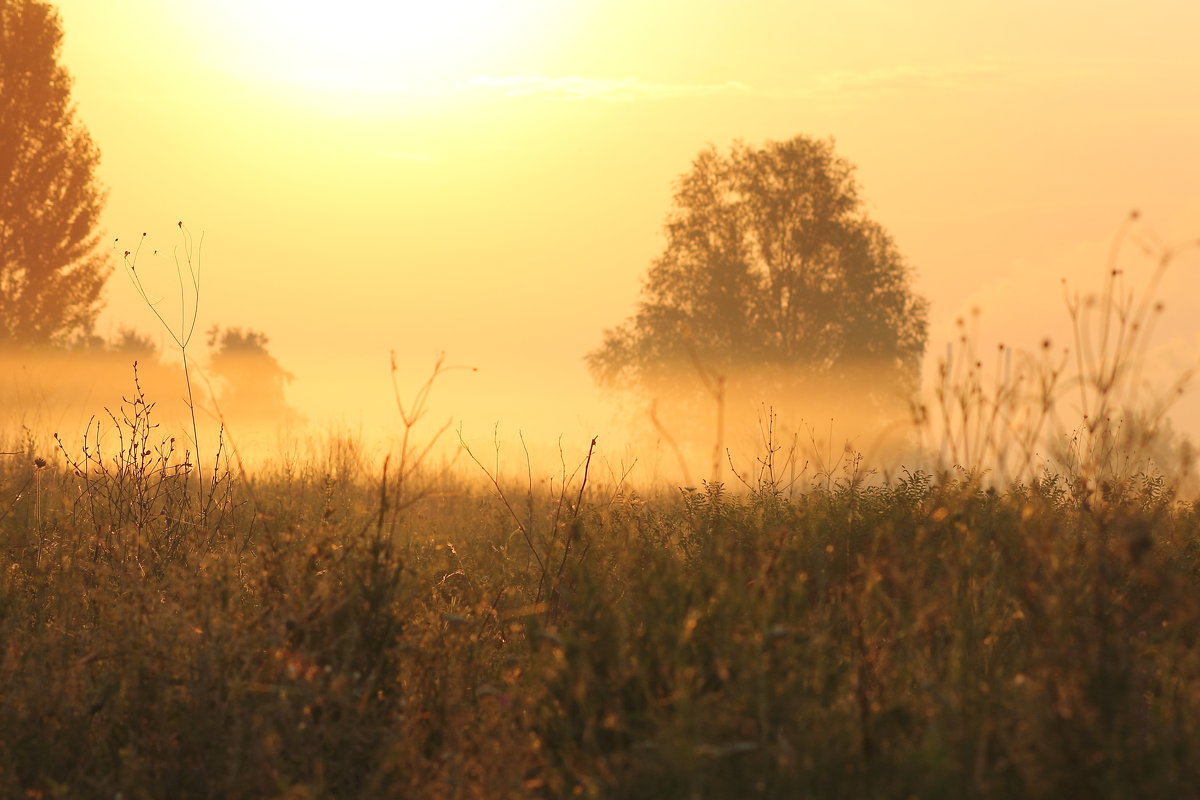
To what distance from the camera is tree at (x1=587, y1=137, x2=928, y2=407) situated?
29297 millimetres

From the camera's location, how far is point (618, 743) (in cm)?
346

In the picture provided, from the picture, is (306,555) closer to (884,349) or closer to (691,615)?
(691,615)

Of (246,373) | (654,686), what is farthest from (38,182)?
(654,686)

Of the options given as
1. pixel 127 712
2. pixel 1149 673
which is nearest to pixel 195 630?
pixel 127 712

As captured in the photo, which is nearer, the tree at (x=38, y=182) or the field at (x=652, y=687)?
the field at (x=652, y=687)

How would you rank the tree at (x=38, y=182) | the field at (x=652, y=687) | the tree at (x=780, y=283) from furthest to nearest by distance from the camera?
the tree at (x=780, y=283)
the tree at (x=38, y=182)
the field at (x=652, y=687)

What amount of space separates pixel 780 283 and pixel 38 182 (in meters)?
19.2

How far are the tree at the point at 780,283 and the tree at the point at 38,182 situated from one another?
48.3 feet

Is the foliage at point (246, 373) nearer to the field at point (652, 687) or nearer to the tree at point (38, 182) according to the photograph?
the tree at point (38, 182)

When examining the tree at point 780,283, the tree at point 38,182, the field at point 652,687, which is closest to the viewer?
the field at point 652,687

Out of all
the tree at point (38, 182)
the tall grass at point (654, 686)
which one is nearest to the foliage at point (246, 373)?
the tree at point (38, 182)

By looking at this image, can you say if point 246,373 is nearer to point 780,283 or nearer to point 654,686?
point 780,283

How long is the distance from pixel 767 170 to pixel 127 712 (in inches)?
1083

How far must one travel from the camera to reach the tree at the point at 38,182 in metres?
24.2
